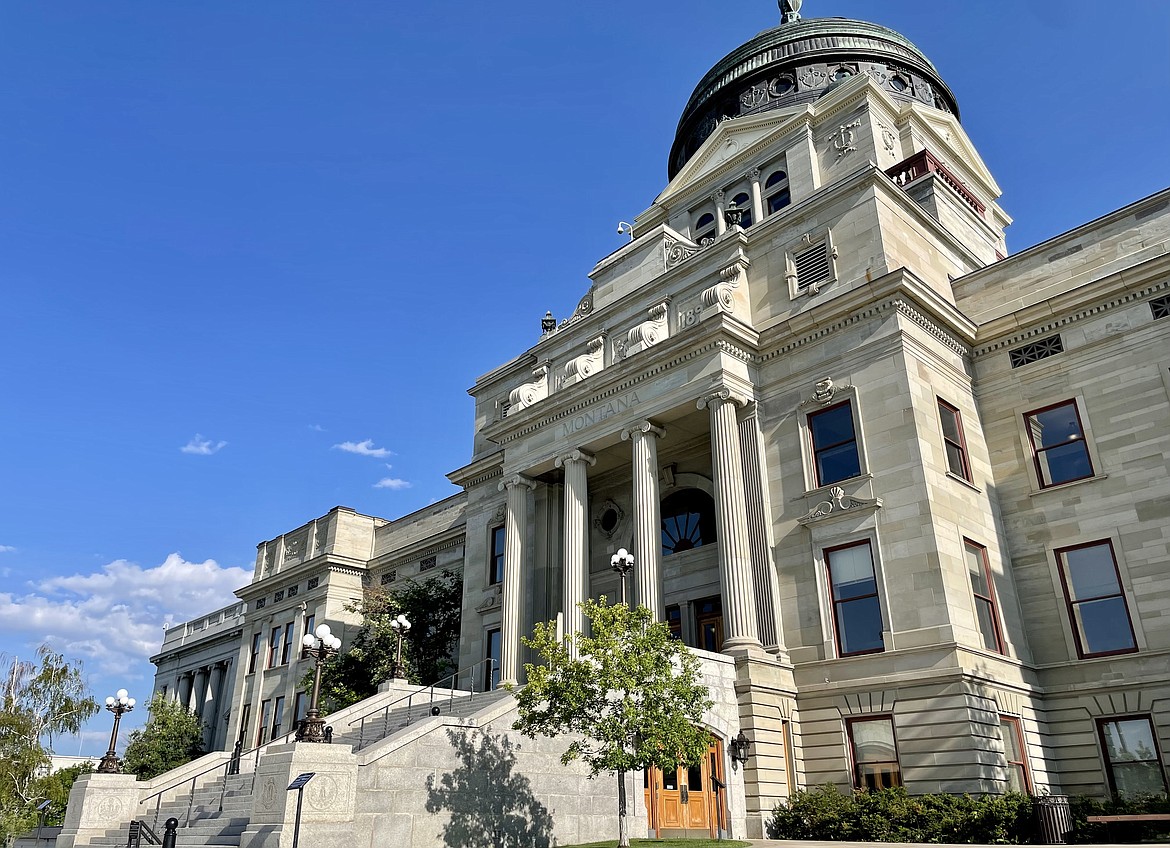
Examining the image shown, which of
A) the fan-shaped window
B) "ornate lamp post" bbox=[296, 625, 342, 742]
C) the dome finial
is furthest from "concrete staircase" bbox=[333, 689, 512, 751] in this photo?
the dome finial

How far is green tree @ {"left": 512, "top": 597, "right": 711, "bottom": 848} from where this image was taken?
18734mm

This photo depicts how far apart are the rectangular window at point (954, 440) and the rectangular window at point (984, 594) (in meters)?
2.17

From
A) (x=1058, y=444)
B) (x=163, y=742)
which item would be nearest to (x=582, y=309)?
(x=1058, y=444)

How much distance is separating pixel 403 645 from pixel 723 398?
18879 millimetres

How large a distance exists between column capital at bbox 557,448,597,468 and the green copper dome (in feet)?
82.6

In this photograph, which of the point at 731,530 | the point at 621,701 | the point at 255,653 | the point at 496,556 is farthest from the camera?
the point at 255,653

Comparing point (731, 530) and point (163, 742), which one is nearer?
point (731, 530)

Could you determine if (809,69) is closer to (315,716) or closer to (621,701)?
(621,701)

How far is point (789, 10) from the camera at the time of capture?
206 ft

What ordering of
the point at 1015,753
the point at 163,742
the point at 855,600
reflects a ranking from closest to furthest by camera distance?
the point at 1015,753
the point at 855,600
the point at 163,742

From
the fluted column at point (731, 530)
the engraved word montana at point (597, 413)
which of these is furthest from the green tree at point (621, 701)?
the engraved word montana at point (597, 413)

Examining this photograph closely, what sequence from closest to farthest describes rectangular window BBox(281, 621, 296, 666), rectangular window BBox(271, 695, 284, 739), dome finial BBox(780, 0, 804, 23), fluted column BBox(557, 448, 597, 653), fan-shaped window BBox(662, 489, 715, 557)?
fluted column BBox(557, 448, 597, 653)
fan-shaped window BBox(662, 489, 715, 557)
rectangular window BBox(271, 695, 284, 739)
rectangular window BBox(281, 621, 296, 666)
dome finial BBox(780, 0, 804, 23)

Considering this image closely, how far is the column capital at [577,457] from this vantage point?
1252 inches

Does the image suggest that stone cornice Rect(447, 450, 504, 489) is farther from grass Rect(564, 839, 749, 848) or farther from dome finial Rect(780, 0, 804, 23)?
dome finial Rect(780, 0, 804, 23)
